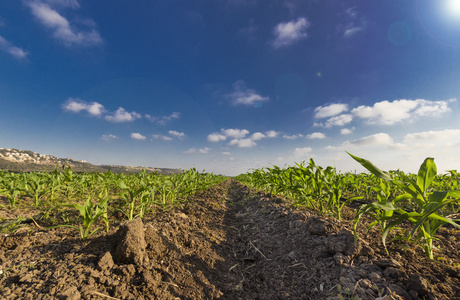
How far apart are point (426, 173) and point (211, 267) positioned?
2.24 metres

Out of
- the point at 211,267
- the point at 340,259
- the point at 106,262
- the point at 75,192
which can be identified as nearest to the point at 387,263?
the point at 340,259

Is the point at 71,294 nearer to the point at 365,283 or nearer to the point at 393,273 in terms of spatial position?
the point at 365,283

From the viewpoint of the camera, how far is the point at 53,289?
1.32 m

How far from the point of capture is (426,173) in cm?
160

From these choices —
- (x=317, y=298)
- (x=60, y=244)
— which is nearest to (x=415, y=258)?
(x=317, y=298)

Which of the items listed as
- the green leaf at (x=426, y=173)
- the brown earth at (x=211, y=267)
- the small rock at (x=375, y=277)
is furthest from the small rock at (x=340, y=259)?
the green leaf at (x=426, y=173)

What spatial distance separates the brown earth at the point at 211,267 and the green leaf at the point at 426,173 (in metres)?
0.67

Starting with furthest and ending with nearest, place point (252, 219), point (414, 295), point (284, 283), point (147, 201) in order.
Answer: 1. point (252, 219)
2. point (147, 201)
3. point (284, 283)
4. point (414, 295)

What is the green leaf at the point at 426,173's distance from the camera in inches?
62.8

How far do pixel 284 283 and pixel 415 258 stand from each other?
46.7 inches

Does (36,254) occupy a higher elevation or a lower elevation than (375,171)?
lower

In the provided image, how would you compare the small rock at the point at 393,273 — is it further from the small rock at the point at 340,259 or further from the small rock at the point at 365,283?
the small rock at the point at 340,259

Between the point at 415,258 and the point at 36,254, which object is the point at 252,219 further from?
the point at 36,254

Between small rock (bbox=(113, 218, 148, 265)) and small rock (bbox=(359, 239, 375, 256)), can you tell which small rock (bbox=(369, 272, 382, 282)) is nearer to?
small rock (bbox=(359, 239, 375, 256))
